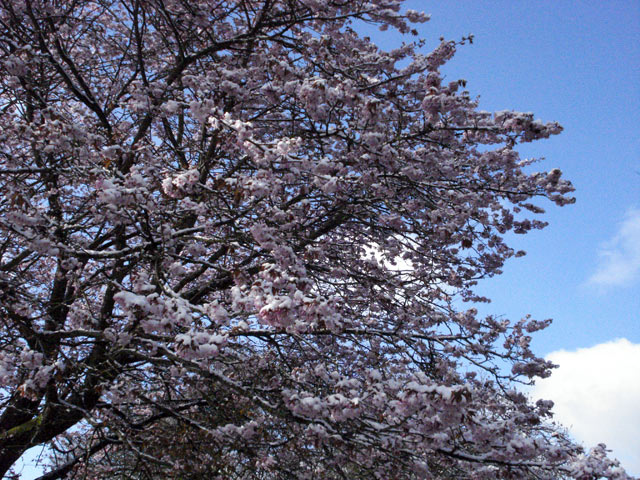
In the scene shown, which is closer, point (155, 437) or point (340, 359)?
point (155, 437)

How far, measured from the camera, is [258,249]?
223 inches

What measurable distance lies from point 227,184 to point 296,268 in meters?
1.08

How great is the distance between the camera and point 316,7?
19.9 feet

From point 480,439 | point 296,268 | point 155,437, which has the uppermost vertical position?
point 296,268

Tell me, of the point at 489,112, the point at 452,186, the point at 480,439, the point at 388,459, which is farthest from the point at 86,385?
the point at 489,112

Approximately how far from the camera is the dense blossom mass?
4.27 metres

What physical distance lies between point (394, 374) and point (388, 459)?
7.77 ft

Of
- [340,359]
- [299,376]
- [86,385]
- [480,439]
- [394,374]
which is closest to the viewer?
[480,439]

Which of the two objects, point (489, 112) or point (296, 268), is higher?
point (489, 112)

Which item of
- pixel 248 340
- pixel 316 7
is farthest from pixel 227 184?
pixel 248 340

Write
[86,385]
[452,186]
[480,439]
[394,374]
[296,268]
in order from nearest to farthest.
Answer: [480,439] < [296,268] < [86,385] < [452,186] < [394,374]

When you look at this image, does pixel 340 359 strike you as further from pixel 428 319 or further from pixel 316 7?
pixel 316 7

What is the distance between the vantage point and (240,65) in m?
6.96

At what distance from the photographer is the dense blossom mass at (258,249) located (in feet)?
14.0
